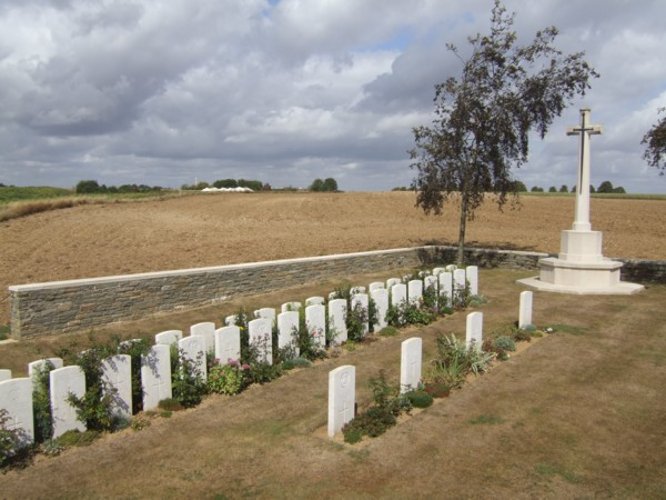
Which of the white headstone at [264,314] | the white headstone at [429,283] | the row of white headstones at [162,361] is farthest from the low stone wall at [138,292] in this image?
the white headstone at [429,283]

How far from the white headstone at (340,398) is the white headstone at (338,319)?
336cm

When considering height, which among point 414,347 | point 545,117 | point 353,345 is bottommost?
point 353,345

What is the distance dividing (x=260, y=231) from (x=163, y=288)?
46.7 feet

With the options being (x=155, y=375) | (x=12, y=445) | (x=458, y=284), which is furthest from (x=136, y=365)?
(x=458, y=284)

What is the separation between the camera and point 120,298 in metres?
11.1

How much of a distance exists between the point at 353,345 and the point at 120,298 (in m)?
4.89

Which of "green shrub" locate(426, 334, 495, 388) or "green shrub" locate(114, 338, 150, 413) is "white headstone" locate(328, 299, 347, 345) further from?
"green shrub" locate(114, 338, 150, 413)

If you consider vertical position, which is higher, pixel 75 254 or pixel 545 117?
pixel 545 117

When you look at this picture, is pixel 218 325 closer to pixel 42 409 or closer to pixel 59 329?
pixel 59 329

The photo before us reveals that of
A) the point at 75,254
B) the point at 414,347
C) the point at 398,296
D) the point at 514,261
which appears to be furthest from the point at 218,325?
the point at 514,261

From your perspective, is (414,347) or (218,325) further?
(218,325)

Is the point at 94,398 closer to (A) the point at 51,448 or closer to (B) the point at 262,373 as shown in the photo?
(A) the point at 51,448

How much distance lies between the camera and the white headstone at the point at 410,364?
284 inches

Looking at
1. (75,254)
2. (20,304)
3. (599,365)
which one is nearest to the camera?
(599,365)
